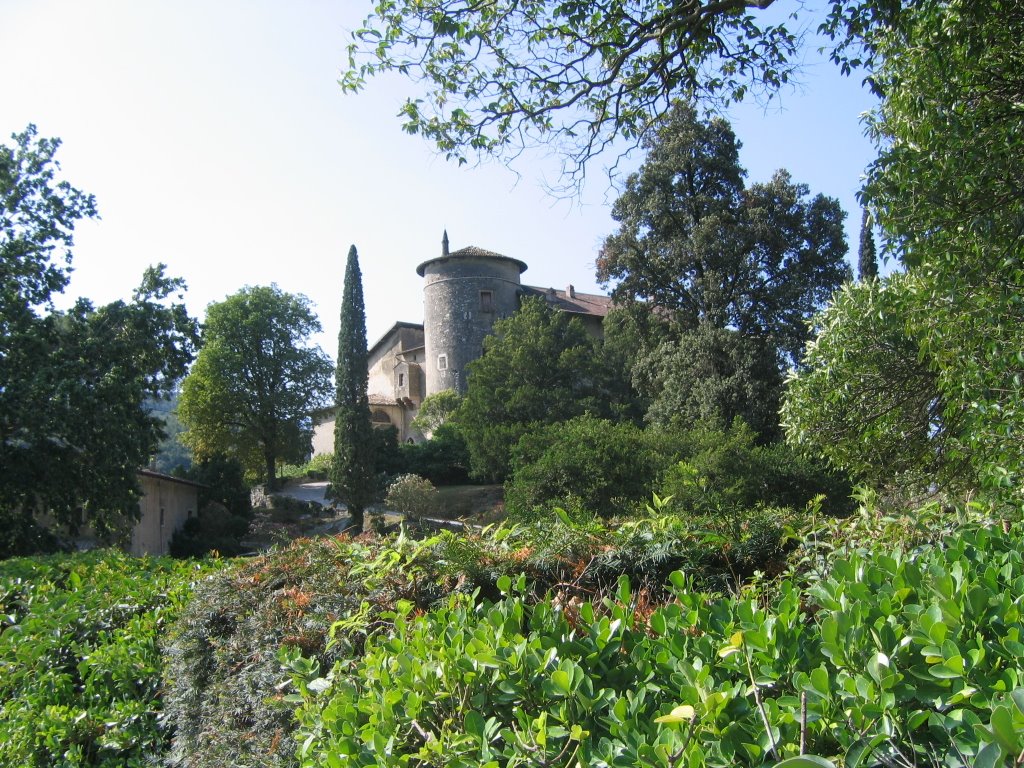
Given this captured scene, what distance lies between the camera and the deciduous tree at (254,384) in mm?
44062

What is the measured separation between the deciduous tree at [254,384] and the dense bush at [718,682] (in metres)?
44.4

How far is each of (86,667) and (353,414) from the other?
108ft

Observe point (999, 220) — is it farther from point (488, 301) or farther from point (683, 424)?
point (488, 301)

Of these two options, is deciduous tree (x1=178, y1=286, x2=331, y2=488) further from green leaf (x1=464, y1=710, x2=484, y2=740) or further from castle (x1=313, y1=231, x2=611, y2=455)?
green leaf (x1=464, y1=710, x2=484, y2=740)

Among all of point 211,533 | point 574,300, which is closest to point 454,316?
point 574,300

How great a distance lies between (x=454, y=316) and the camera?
48969 mm

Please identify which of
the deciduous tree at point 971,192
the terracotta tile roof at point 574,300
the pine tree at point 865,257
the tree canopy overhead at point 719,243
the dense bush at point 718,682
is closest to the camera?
the dense bush at point 718,682

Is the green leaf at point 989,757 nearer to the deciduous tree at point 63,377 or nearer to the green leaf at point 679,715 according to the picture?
the green leaf at point 679,715

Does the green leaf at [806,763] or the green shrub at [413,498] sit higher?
the green leaf at [806,763]

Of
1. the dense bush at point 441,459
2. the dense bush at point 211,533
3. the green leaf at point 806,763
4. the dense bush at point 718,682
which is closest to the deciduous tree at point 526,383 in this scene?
the dense bush at point 441,459

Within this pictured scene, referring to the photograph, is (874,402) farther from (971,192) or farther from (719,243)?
(719,243)

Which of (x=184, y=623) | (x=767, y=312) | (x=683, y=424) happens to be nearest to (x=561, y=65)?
(x=184, y=623)

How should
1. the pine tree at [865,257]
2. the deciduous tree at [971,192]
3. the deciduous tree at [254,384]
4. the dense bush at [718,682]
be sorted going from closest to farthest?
the dense bush at [718,682], the deciduous tree at [971,192], the pine tree at [865,257], the deciduous tree at [254,384]

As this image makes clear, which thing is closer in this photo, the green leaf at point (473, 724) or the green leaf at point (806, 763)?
the green leaf at point (806, 763)
